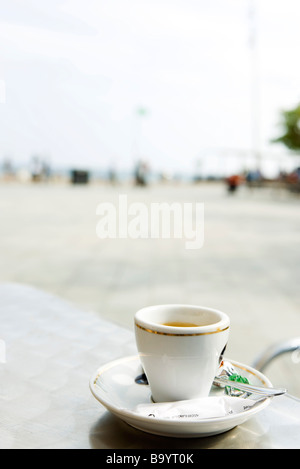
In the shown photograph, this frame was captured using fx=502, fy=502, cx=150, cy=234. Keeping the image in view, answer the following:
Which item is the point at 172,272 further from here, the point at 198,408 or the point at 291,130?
the point at 291,130

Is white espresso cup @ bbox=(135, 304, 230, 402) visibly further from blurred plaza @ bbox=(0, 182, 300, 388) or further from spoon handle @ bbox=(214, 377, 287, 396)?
blurred plaza @ bbox=(0, 182, 300, 388)

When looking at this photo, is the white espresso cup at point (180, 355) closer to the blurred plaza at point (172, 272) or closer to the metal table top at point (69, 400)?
the metal table top at point (69, 400)

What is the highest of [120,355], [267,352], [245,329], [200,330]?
[200,330]

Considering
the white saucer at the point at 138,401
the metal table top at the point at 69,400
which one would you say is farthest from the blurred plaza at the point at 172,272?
the white saucer at the point at 138,401

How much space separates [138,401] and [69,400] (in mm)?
104

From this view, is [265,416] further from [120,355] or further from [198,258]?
[198,258]

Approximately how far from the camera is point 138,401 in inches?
28.1

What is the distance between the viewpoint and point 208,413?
619 mm

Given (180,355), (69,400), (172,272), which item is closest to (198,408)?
(180,355)

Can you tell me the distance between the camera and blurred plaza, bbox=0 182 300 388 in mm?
3488

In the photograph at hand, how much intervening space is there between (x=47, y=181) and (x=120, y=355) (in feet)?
84.4

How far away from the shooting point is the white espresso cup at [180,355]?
650 mm

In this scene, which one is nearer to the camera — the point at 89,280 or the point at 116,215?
the point at 89,280

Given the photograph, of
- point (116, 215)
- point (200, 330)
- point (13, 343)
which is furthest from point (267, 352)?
point (116, 215)
